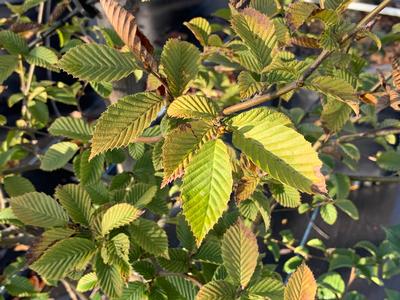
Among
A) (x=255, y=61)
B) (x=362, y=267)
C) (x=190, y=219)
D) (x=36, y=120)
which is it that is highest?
(x=255, y=61)

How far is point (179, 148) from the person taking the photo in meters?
0.56

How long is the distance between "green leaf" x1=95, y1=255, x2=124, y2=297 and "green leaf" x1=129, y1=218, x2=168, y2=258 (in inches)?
3.0

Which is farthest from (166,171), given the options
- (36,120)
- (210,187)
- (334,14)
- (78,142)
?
(36,120)

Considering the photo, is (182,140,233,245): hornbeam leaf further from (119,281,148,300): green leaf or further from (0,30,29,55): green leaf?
(0,30,29,55): green leaf

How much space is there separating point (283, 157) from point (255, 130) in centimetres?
5

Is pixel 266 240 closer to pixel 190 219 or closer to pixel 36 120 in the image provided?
pixel 36 120

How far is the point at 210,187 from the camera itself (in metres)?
0.54

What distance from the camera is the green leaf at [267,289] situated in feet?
2.53

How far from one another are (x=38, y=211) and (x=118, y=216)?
20 centimetres

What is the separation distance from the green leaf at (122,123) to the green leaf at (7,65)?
0.61 metres

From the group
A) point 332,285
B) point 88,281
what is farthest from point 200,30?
point 332,285

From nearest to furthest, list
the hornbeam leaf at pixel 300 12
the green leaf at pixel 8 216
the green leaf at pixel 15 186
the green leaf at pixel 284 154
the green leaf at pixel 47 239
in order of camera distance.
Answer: the green leaf at pixel 284 154 < the hornbeam leaf at pixel 300 12 < the green leaf at pixel 47 239 < the green leaf at pixel 8 216 < the green leaf at pixel 15 186

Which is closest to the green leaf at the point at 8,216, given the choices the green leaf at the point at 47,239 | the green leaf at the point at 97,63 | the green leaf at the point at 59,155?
the green leaf at the point at 59,155

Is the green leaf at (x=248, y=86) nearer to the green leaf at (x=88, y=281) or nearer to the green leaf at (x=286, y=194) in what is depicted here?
the green leaf at (x=286, y=194)
